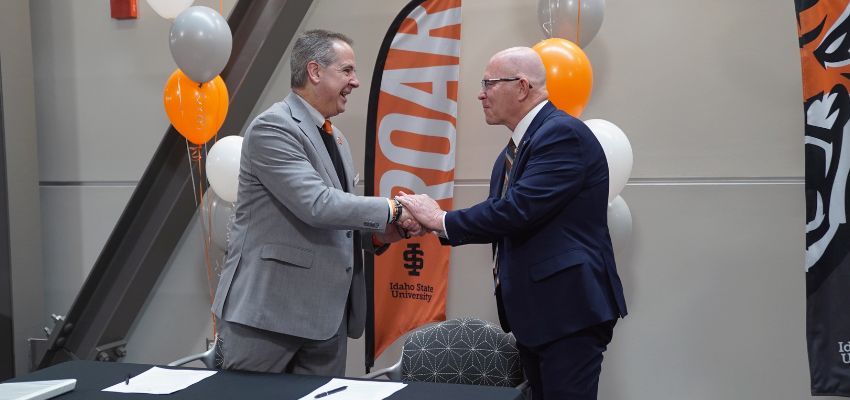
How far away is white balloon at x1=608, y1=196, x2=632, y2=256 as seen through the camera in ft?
10.6

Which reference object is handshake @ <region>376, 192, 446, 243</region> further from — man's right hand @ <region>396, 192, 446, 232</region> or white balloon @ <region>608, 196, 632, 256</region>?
white balloon @ <region>608, 196, 632, 256</region>

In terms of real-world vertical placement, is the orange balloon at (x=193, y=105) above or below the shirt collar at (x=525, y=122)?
above

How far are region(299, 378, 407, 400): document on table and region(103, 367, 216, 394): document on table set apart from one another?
13.5 inches

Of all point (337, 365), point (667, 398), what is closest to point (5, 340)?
point (337, 365)

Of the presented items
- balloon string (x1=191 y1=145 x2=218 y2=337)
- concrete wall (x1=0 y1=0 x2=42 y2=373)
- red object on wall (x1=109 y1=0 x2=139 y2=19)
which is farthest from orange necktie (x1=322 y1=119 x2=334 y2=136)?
concrete wall (x1=0 y1=0 x2=42 y2=373)

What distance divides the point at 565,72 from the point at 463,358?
1152 millimetres

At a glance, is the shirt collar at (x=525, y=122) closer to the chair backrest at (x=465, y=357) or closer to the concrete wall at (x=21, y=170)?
the chair backrest at (x=465, y=357)

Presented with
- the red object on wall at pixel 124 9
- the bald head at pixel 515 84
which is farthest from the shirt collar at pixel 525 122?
the red object on wall at pixel 124 9

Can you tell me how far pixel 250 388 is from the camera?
6.09ft

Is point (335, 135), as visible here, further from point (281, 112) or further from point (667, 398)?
point (667, 398)

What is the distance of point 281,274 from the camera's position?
231 cm

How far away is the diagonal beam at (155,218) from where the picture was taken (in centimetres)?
414

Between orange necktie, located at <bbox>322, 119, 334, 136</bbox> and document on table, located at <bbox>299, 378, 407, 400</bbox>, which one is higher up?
orange necktie, located at <bbox>322, 119, 334, 136</bbox>

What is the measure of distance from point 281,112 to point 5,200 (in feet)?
9.60
